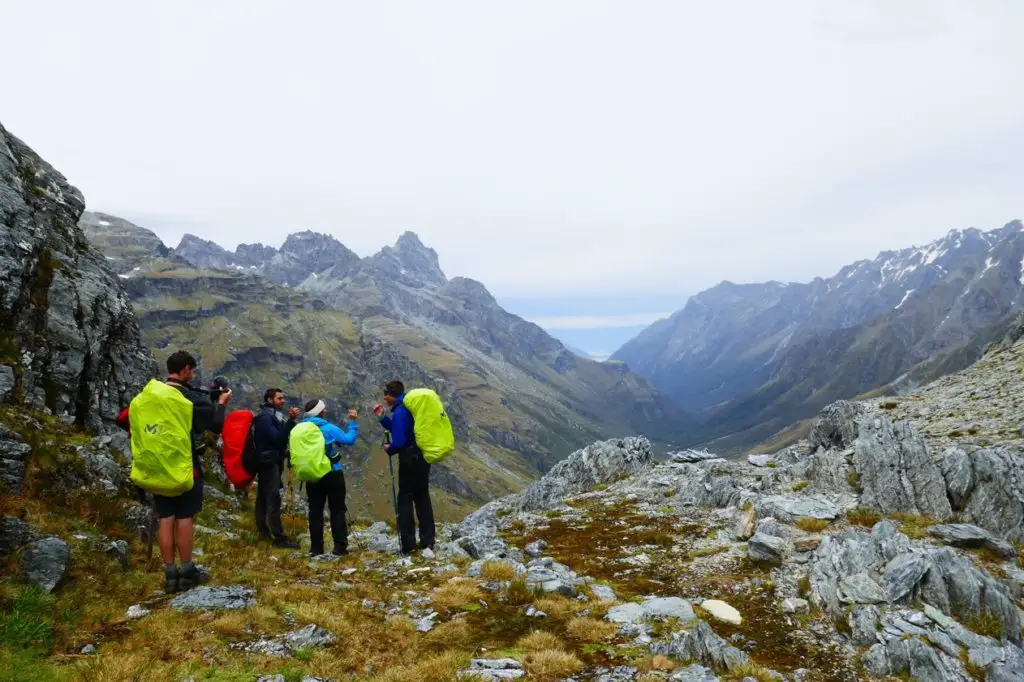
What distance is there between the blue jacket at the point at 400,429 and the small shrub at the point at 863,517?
15029 millimetres

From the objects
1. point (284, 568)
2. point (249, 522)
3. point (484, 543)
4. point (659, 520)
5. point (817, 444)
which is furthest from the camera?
point (817, 444)

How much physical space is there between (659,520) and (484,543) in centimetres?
845

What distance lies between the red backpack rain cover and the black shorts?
441cm

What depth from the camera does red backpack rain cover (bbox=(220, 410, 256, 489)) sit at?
1578cm

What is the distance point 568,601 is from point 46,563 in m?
10.5

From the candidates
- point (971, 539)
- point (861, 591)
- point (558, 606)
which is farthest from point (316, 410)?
point (971, 539)

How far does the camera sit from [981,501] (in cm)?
1920

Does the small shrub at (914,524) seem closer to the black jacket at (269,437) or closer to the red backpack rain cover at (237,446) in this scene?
the black jacket at (269,437)

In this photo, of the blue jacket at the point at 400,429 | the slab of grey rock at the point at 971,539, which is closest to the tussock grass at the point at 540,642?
the blue jacket at the point at 400,429

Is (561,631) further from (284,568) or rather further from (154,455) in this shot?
(154,455)

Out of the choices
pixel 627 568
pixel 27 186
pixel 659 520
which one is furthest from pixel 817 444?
pixel 27 186

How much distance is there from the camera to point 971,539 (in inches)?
584

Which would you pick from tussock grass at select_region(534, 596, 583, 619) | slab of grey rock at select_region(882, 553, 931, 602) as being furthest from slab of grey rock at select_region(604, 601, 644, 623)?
slab of grey rock at select_region(882, 553, 931, 602)

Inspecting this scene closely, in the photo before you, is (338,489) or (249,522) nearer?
(338,489)
